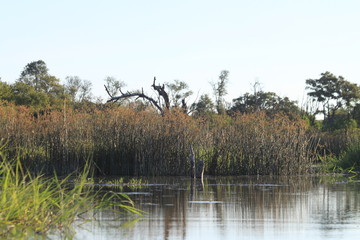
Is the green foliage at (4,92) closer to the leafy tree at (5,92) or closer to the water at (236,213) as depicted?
the leafy tree at (5,92)

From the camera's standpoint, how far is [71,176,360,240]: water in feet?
27.9

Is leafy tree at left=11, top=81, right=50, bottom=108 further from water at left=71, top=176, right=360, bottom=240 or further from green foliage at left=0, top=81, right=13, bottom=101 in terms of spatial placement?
water at left=71, top=176, right=360, bottom=240

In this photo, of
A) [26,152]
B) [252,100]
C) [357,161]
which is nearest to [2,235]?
[26,152]

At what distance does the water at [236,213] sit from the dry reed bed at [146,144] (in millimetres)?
2807

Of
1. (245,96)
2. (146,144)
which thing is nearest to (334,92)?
(245,96)

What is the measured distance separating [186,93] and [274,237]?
4642 centimetres

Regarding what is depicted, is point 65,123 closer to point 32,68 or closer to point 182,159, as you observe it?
point 182,159

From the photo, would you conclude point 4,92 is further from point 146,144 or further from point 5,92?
point 146,144

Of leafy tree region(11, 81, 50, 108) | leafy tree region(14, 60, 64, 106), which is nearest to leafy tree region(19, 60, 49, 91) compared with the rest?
leafy tree region(14, 60, 64, 106)

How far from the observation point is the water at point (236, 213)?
8500 mm

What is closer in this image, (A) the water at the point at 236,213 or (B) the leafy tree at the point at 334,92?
(A) the water at the point at 236,213

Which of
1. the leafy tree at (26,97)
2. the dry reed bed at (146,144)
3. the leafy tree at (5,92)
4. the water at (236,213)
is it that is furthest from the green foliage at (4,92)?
the water at (236,213)

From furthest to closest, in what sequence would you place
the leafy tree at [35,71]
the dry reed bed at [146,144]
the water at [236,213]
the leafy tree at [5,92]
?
the leafy tree at [35,71] → the leafy tree at [5,92] → the dry reed bed at [146,144] → the water at [236,213]

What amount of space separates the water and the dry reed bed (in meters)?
2.81
